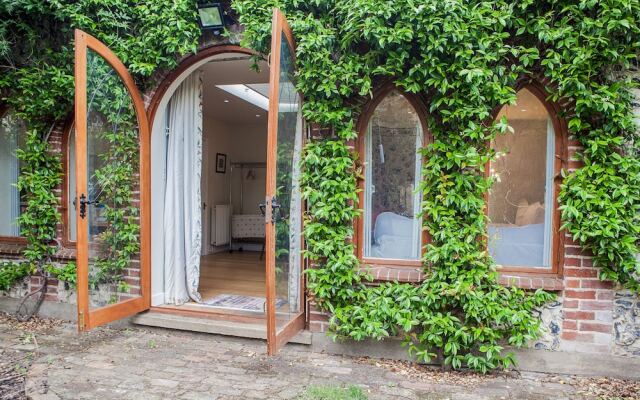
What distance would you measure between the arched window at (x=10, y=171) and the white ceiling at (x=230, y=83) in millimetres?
2096

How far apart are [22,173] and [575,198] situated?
17.1 feet

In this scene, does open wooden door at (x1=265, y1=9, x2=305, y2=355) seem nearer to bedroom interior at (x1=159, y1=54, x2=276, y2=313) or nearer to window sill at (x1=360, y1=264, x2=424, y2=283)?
window sill at (x1=360, y1=264, x2=424, y2=283)

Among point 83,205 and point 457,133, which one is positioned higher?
point 457,133

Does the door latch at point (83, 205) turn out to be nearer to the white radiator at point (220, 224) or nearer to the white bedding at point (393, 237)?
the white bedding at point (393, 237)

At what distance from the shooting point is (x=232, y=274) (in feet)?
19.5

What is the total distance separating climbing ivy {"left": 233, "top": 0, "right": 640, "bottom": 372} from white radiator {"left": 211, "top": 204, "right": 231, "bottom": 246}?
4842mm

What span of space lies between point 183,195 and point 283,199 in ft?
5.20

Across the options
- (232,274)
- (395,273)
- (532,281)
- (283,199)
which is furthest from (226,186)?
(532,281)

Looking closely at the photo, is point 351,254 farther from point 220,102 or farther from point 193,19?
point 220,102

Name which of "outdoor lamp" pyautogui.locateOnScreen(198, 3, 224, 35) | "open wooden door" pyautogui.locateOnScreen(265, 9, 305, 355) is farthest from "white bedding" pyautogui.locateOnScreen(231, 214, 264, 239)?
"outdoor lamp" pyautogui.locateOnScreen(198, 3, 224, 35)

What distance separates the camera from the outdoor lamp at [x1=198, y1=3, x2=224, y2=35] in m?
3.67

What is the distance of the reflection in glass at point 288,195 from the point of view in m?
3.09

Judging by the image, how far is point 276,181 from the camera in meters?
3.00

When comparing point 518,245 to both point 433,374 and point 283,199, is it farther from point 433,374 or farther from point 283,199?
point 283,199
